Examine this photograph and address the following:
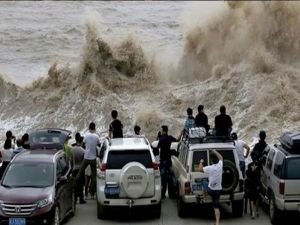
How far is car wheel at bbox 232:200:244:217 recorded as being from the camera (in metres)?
14.3

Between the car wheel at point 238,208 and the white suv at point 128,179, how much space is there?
1402 millimetres

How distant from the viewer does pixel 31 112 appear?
29.6 m

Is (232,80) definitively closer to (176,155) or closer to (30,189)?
(176,155)

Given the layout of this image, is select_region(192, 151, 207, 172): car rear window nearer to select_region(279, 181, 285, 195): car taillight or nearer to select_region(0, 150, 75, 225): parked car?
select_region(279, 181, 285, 195): car taillight

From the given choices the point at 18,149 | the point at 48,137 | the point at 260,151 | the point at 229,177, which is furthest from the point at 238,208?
the point at 48,137

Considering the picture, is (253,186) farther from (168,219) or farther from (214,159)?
(168,219)

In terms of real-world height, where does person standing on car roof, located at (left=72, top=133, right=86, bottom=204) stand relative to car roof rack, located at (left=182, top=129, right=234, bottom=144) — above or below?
below

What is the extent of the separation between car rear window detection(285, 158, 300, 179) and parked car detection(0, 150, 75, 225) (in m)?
3.98

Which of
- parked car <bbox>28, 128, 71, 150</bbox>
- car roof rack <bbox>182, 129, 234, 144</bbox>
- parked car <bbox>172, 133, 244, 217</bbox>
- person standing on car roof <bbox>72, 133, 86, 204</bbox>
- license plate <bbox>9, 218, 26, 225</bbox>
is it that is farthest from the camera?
parked car <bbox>28, 128, 71, 150</bbox>

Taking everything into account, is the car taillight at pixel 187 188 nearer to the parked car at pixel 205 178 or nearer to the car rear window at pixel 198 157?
the parked car at pixel 205 178

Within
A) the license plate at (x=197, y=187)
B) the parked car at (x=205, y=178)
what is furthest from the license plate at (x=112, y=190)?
the license plate at (x=197, y=187)

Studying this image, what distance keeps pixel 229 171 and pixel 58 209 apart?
3136mm

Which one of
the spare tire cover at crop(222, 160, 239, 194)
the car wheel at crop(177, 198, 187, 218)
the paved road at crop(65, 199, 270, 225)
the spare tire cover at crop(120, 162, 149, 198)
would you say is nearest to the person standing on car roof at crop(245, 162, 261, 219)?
the paved road at crop(65, 199, 270, 225)

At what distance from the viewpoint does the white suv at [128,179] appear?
1380 centimetres
